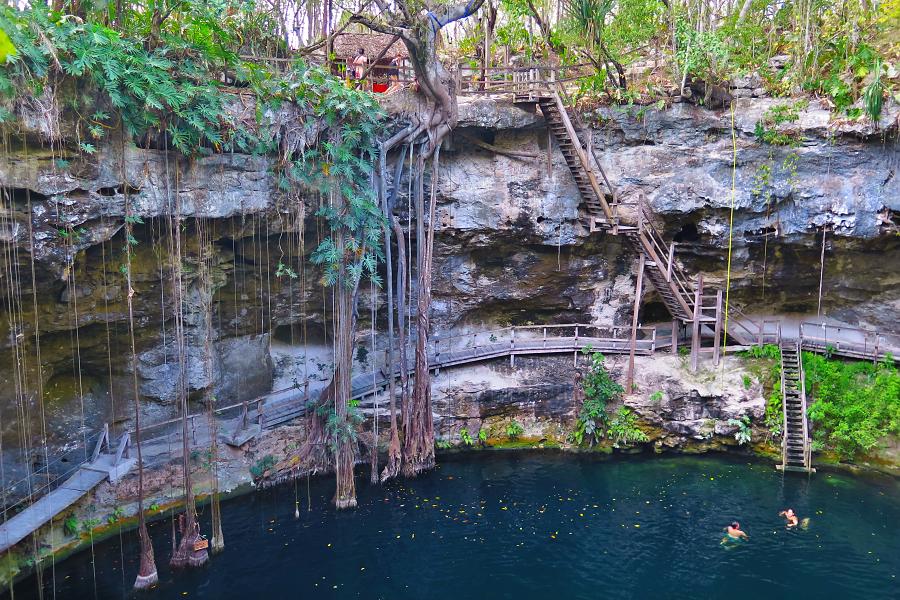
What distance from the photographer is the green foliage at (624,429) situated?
16.4 metres

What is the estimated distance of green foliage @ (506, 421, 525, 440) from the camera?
16750mm

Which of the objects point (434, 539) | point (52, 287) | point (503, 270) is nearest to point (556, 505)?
point (434, 539)

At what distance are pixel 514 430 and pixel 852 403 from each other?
8084 millimetres

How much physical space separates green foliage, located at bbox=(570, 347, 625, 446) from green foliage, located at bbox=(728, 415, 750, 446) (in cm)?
276

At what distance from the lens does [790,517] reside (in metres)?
12.9

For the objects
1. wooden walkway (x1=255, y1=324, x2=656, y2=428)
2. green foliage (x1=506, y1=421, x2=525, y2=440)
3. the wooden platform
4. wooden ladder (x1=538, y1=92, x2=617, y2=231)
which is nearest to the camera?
the wooden platform

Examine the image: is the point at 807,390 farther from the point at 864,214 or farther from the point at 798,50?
the point at 798,50

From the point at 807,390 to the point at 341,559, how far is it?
1184 cm

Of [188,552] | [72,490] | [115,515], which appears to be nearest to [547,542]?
[188,552]

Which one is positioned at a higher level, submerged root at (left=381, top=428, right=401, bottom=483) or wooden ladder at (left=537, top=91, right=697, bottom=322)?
wooden ladder at (left=537, top=91, right=697, bottom=322)

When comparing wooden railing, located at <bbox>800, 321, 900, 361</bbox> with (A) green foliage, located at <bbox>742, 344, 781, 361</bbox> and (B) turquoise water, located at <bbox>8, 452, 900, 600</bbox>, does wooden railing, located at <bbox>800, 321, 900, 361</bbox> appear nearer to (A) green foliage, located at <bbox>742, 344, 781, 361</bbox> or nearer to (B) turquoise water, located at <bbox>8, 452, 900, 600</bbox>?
(A) green foliage, located at <bbox>742, 344, 781, 361</bbox>

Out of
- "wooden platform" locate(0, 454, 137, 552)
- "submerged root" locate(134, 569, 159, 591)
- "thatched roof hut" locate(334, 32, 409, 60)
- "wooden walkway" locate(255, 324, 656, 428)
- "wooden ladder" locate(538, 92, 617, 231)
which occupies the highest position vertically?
"thatched roof hut" locate(334, 32, 409, 60)

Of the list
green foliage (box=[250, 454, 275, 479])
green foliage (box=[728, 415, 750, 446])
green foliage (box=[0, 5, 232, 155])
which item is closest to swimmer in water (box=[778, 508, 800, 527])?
green foliage (box=[728, 415, 750, 446])

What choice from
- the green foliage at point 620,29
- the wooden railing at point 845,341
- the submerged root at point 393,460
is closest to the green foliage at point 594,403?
the submerged root at point 393,460
